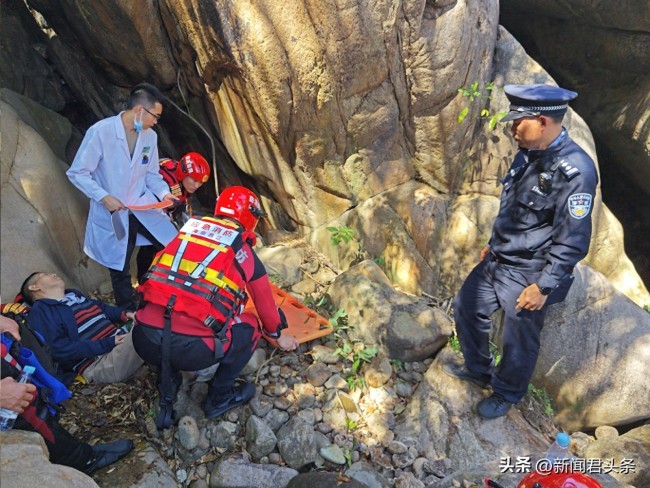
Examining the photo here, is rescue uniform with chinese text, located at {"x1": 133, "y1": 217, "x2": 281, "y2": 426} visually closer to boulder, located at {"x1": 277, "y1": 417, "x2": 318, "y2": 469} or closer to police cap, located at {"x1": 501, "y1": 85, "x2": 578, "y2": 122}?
boulder, located at {"x1": 277, "y1": 417, "x2": 318, "y2": 469}

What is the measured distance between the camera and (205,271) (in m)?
3.31

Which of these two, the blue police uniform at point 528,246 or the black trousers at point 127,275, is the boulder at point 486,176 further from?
the black trousers at point 127,275

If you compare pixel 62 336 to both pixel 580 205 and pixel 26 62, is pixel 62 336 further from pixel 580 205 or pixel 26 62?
pixel 26 62

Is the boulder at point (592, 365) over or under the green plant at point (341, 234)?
under

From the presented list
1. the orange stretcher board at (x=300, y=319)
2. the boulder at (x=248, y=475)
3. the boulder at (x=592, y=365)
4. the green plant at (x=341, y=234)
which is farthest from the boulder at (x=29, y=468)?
the boulder at (x=592, y=365)

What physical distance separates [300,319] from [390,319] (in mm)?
920

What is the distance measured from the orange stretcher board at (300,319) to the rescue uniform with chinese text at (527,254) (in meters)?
1.34

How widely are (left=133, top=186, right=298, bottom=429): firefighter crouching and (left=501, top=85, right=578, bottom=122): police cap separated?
2127 mm

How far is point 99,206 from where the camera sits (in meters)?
A: 4.36

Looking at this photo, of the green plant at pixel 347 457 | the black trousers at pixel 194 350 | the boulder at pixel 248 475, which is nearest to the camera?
the black trousers at pixel 194 350

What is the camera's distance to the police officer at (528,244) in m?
3.34

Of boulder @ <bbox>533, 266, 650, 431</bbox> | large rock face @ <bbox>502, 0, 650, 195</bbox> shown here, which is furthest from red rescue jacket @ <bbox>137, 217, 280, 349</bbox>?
large rock face @ <bbox>502, 0, 650, 195</bbox>

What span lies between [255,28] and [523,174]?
309cm

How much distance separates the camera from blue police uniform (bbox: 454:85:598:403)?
3.33 meters
